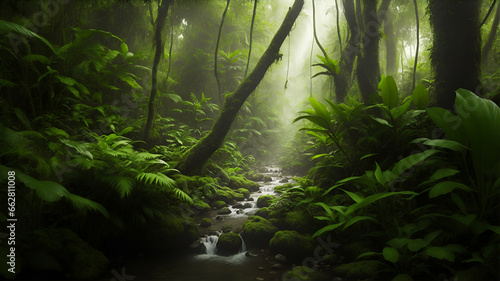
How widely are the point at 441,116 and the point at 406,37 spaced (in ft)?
36.2

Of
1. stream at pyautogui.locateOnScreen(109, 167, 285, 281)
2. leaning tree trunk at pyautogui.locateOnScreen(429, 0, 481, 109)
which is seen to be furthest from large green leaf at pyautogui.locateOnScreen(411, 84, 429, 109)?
stream at pyautogui.locateOnScreen(109, 167, 285, 281)

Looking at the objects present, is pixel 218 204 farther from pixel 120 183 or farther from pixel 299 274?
pixel 299 274

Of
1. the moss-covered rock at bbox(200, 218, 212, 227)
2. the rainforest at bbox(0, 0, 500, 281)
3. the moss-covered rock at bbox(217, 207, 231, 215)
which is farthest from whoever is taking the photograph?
the moss-covered rock at bbox(217, 207, 231, 215)

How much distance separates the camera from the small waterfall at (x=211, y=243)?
12.3 ft

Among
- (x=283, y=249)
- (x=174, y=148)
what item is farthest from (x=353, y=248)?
(x=174, y=148)

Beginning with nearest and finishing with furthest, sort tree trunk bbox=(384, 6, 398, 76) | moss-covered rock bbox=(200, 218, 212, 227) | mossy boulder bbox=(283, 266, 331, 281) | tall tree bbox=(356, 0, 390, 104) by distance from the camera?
mossy boulder bbox=(283, 266, 331, 281), moss-covered rock bbox=(200, 218, 212, 227), tall tree bbox=(356, 0, 390, 104), tree trunk bbox=(384, 6, 398, 76)

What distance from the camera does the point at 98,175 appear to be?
3311mm

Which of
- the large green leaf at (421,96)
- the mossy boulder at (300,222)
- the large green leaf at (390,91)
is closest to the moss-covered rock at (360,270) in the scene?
the mossy boulder at (300,222)

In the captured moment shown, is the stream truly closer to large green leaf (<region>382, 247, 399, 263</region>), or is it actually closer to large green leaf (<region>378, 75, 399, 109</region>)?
large green leaf (<region>382, 247, 399, 263</region>)

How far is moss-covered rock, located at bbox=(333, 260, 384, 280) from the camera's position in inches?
100

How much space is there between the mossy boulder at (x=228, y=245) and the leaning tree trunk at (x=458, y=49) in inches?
149

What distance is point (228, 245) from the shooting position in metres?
3.75

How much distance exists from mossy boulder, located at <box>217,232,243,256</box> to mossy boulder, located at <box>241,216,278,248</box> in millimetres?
178

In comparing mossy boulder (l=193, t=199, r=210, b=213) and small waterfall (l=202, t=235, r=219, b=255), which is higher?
mossy boulder (l=193, t=199, r=210, b=213)
